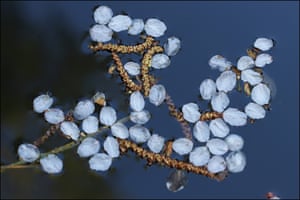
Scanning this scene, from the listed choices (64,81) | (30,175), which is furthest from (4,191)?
(64,81)

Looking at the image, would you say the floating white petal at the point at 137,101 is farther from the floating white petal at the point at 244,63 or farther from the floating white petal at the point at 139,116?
the floating white petal at the point at 244,63

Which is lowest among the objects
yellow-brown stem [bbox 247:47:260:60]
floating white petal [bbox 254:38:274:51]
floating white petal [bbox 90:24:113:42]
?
yellow-brown stem [bbox 247:47:260:60]

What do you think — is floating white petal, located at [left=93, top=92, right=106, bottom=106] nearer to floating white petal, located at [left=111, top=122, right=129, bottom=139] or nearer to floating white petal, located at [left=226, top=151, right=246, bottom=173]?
floating white petal, located at [left=111, top=122, right=129, bottom=139]

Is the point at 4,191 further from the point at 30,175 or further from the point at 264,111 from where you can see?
the point at 264,111

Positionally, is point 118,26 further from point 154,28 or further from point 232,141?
point 232,141

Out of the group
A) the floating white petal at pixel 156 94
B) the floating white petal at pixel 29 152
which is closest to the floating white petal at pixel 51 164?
the floating white petal at pixel 29 152

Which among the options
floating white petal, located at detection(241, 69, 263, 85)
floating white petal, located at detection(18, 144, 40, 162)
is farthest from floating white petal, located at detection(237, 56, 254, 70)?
floating white petal, located at detection(18, 144, 40, 162)
